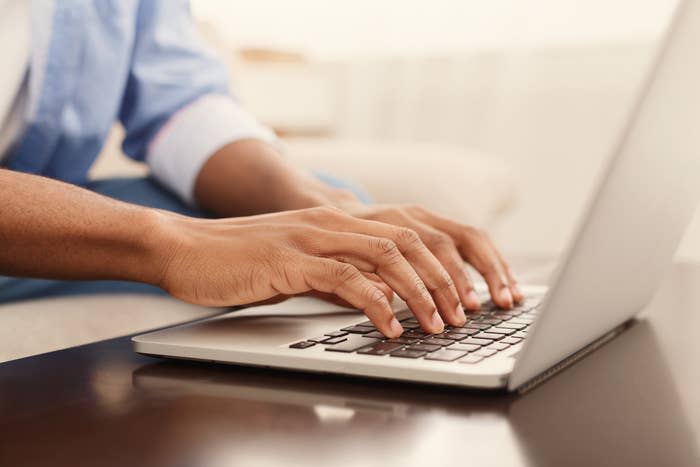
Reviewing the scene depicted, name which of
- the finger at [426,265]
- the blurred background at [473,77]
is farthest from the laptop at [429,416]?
the blurred background at [473,77]

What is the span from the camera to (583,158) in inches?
118

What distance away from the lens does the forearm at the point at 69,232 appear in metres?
0.62

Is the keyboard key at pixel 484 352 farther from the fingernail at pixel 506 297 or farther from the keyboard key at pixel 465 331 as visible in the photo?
the fingernail at pixel 506 297

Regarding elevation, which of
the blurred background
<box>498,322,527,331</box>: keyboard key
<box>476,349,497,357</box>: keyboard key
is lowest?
<box>498,322,527,331</box>: keyboard key

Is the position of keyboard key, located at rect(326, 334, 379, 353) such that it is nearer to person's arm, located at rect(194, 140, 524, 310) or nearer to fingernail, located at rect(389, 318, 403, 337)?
fingernail, located at rect(389, 318, 403, 337)

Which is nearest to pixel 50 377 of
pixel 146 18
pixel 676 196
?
pixel 676 196

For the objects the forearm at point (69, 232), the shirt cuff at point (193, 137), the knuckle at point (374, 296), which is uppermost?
the shirt cuff at point (193, 137)

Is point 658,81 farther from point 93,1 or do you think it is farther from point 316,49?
point 316,49

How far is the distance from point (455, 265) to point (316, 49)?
2.88 meters

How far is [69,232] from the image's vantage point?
24.5 inches

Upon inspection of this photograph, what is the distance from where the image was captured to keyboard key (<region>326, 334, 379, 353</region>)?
19.0 inches

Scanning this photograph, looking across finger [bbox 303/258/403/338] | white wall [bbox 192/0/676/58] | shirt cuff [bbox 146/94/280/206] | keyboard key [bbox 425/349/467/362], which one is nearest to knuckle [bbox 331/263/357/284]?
finger [bbox 303/258/403/338]

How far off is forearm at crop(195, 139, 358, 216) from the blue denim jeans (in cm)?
5

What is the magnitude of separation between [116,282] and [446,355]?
1.60 ft
